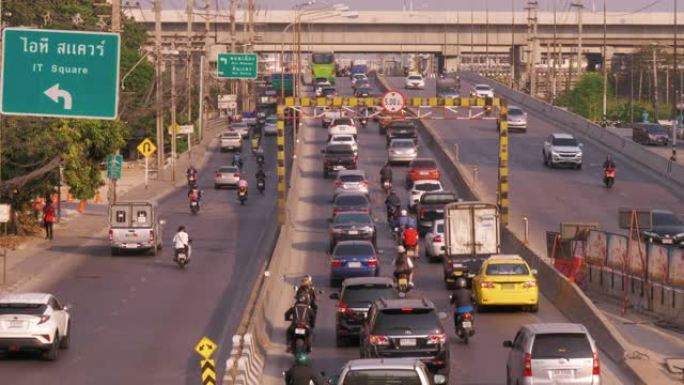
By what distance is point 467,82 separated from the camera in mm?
146750

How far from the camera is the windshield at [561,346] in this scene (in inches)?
942

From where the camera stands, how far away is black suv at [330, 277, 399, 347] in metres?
32.0

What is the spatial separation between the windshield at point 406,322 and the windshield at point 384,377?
302 inches

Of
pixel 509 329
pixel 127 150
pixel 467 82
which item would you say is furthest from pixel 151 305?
pixel 467 82

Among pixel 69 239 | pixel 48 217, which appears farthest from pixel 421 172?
pixel 48 217

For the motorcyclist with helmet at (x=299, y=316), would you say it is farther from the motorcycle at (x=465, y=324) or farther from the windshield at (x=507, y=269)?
the windshield at (x=507, y=269)

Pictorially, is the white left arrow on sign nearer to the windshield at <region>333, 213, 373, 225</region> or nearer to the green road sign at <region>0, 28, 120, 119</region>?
the green road sign at <region>0, 28, 120, 119</region>

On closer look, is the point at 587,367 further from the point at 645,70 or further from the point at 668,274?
the point at 645,70

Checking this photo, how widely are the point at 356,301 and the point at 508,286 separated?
18.5 ft

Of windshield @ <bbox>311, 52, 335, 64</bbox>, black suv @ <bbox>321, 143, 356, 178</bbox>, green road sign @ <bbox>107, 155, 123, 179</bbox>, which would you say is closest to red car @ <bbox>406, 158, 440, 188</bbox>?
black suv @ <bbox>321, 143, 356, 178</bbox>

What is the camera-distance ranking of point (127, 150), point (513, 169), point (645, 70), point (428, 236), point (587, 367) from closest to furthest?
point (587, 367) → point (428, 236) → point (513, 169) → point (127, 150) → point (645, 70)

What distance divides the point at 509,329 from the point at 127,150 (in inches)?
3245

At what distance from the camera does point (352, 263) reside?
4284 centimetres

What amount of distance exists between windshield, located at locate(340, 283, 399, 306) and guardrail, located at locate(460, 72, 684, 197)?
3808cm
